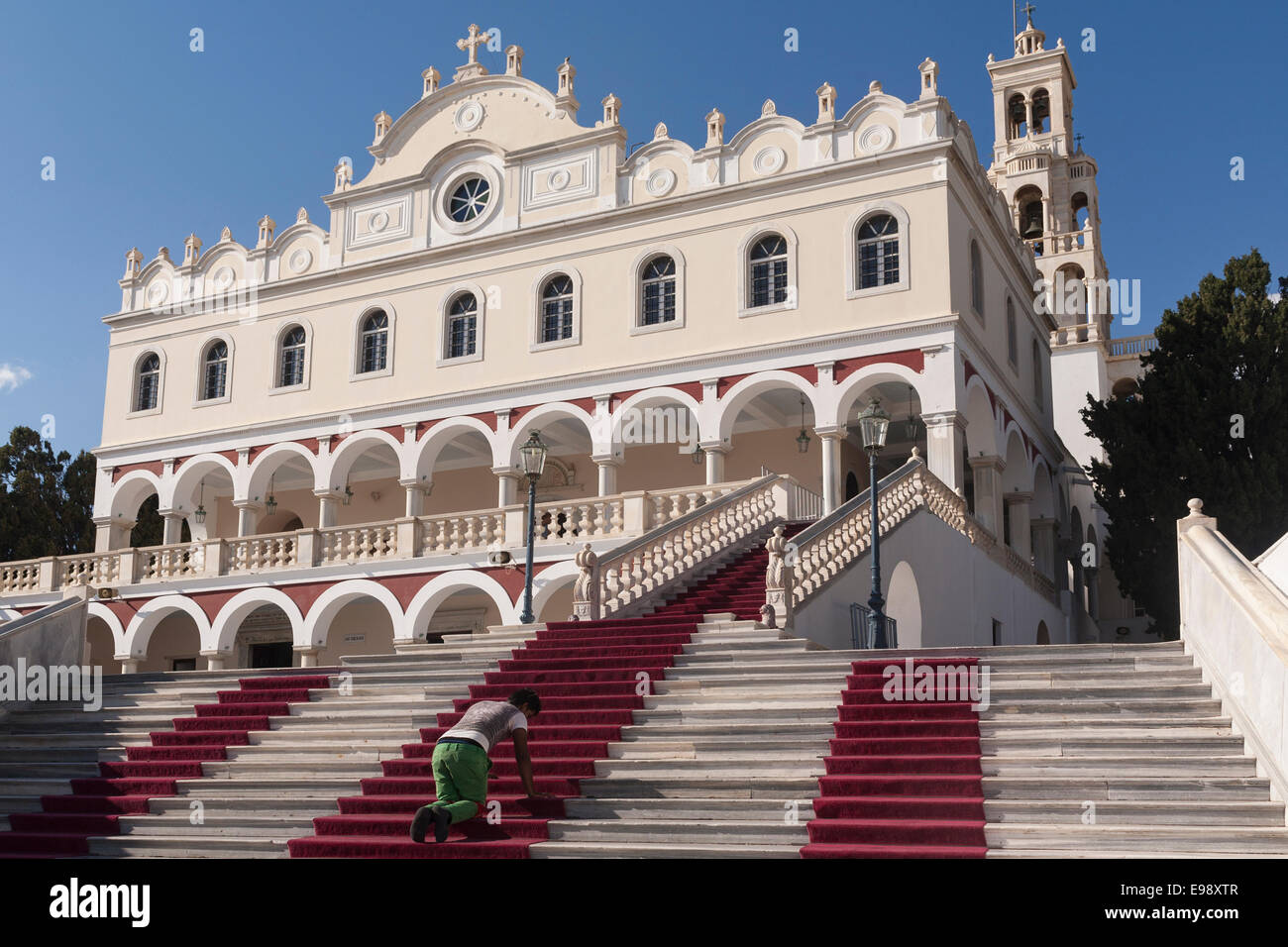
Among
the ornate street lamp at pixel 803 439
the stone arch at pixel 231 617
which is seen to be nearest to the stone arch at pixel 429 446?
the stone arch at pixel 231 617

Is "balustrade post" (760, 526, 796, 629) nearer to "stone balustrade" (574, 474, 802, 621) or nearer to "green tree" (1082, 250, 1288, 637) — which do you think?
"stone balustrade" (574, 474, 802, 621)

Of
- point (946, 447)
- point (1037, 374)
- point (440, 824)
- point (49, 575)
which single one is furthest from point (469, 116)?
point (440, 824)

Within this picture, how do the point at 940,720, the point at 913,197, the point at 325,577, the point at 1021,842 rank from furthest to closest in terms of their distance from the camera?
the point at 325,577
the point at 913,197
the point at 940,720
the point at 1021,842

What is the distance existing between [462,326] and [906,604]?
12.9 m

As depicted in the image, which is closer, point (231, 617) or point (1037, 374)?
point (231, 617)

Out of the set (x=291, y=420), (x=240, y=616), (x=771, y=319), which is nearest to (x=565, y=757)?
(x=771, y=319)

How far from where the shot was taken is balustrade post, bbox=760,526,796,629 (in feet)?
45.6

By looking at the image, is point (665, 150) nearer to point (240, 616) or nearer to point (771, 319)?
point (771, 319)

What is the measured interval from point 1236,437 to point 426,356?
16509 mm

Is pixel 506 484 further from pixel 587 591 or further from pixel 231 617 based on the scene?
pixel 587 591

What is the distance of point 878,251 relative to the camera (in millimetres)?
23797

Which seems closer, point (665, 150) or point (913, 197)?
point (913, 197)

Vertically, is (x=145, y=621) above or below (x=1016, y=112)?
below

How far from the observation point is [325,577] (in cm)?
2570
